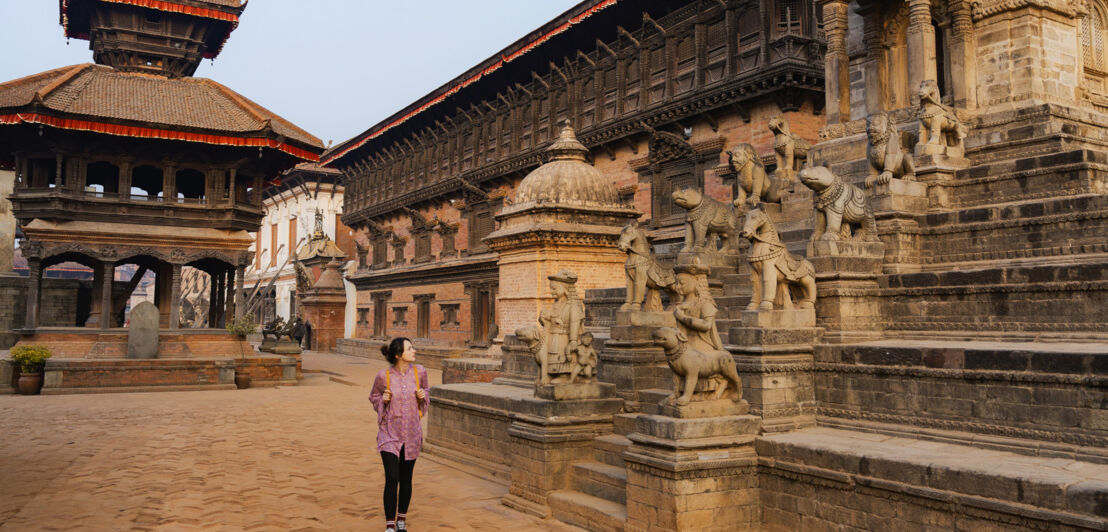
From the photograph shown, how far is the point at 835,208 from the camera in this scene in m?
8.44

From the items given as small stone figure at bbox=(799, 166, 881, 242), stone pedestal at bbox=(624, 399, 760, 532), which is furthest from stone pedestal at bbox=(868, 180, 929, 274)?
stone pedestal at bbox=(624, 399, 760, 532)

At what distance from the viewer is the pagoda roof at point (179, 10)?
1056 inches

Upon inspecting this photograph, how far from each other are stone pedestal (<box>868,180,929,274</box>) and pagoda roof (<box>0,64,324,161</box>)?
723 inches

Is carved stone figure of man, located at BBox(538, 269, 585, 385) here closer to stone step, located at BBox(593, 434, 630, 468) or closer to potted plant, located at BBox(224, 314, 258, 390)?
stone step, located at BBox(593, 434, 630, 468)

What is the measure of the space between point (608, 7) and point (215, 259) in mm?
13677

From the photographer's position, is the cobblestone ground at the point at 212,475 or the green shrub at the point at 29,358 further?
the green shrub at the point at 29,358

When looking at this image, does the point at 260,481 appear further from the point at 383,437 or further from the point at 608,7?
the point at 608,7

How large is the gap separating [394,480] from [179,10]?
25.4m

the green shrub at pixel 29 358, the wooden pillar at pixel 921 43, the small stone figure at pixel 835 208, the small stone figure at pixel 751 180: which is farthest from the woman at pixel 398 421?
the green shrub at pixel 29 358

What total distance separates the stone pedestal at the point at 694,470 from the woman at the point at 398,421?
6.07ft

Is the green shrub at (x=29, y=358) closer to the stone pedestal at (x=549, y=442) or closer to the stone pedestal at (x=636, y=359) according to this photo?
the stone pedestal at (x=549, y=442)

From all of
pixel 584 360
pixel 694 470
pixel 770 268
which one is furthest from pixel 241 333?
pixel 694 470

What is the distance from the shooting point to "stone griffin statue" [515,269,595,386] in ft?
28.3

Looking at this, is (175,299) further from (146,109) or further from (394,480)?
(394,480)
